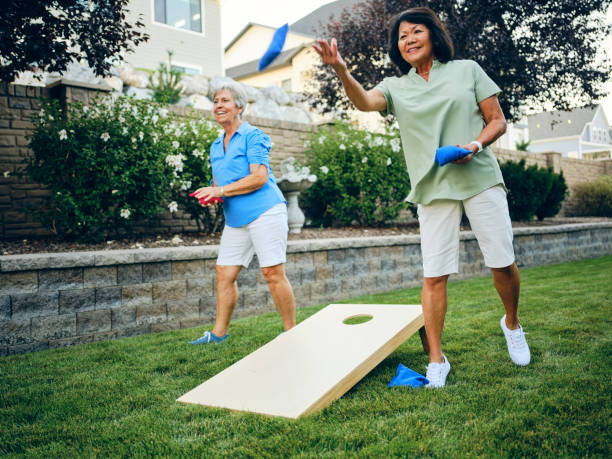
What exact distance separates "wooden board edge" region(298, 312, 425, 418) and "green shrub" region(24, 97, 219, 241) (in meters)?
3.51

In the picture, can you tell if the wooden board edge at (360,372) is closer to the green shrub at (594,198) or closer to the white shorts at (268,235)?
the white shorts at (268,235)

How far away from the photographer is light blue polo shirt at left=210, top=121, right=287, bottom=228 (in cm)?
345

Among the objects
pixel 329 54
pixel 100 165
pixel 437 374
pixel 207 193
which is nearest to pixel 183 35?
pixel 100 165

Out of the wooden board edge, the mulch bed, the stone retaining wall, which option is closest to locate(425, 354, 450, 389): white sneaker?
the wooden board edge

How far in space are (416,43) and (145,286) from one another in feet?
9.85

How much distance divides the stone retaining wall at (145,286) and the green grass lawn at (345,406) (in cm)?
26

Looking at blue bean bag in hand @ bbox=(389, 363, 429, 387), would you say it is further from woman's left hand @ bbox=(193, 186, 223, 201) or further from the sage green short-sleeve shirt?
woman's left hand @ bbox=(193, 186, 223, 201)

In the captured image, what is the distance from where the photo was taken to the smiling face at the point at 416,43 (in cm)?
264

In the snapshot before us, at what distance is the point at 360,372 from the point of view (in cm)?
250

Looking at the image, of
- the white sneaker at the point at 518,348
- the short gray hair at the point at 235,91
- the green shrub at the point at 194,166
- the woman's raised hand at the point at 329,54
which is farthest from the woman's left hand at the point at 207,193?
the green shrub at the point at 194,166

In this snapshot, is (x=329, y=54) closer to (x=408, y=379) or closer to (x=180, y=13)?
A: (x=408, y=379)

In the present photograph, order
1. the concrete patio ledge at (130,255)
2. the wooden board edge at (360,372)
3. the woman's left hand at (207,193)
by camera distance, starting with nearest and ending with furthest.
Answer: the wooden board edge at (360,372) < the woman's left hand at (207,193) < the concrete patio ledge at (130,255)

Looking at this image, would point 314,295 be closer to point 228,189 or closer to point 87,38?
point 228,189

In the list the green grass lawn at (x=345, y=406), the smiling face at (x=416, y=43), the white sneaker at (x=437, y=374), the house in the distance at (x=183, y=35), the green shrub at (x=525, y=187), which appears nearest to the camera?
the green grass lawn at (x=345, y=406)
